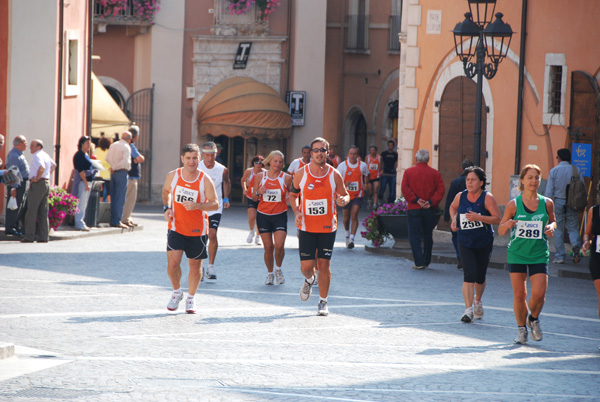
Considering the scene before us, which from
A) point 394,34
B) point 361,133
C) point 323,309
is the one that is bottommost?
point 323,309

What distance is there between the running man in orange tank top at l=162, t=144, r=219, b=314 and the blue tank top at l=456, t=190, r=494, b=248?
2.60 metres

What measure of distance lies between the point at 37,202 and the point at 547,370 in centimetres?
1242

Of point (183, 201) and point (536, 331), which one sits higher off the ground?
point (183, 201)

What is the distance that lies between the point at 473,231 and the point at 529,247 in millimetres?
1151

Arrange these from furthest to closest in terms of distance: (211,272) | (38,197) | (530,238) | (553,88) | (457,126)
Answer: (457,126) → (553,88) → (38,197) → (211,272) → (530,238)

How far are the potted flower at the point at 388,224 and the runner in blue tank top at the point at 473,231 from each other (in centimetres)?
772

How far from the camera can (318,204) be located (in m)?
12.1

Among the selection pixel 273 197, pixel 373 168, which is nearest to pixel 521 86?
pixel 273 197

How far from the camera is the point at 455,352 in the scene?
9.87 metres

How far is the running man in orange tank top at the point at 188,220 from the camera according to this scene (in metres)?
11.8

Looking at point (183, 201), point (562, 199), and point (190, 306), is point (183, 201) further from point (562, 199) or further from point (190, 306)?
point (562, 199)

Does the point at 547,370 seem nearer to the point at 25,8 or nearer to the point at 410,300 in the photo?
the point at 410,300

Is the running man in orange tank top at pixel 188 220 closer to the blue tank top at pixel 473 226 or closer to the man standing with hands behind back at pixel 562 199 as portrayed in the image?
the blue tank top at pixel 473 226

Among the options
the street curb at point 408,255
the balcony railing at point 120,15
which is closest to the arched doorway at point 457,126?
the street curb at point 408,255
